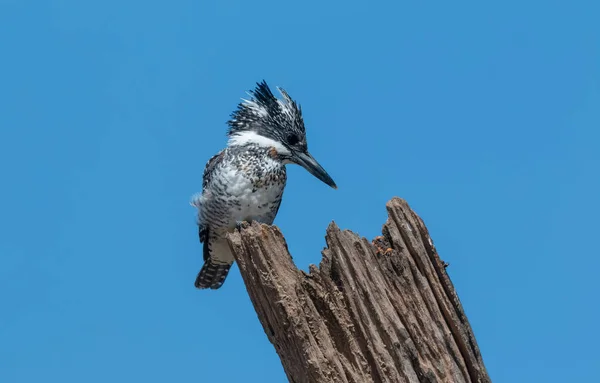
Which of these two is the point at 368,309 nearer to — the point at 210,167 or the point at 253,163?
the point at 253,163

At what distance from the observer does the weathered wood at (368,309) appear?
4.07m

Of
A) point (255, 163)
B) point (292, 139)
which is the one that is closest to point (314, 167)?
point (292, 139)

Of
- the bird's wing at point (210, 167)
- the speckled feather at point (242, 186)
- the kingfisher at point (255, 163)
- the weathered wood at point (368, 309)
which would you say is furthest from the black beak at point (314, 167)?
the weathered wood at point (368, 309)

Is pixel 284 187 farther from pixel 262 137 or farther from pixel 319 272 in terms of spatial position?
pixel 319 272

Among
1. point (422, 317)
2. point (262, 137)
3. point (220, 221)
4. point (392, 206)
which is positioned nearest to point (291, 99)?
point (262, 137)

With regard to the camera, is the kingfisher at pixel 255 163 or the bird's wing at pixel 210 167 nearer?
the kingfisher at pixel 255 163

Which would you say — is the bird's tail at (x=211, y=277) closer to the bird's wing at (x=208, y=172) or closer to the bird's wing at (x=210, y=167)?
the bird's wing at (x=208, y=172)

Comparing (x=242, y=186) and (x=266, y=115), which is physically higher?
(x=266, y=115)

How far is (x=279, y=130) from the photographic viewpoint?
6.32 metres

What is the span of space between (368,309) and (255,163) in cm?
229

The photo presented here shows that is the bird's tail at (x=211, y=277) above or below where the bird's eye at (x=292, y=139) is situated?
below

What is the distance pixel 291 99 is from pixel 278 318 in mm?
2581

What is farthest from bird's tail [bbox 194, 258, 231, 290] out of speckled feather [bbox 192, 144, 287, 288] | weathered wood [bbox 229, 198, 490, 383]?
weathered wood [bbox 229, 198, 490, 383]

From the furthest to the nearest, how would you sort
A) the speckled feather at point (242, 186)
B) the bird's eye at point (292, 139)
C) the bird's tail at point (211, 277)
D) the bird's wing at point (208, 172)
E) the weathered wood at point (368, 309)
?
the bird's tail at point (211, 277), the bird's wing at point (208, 172), the bird's eye at point (292, 139), the speckled feather at point (242, 186), the weathered wood at point (368, 309)
